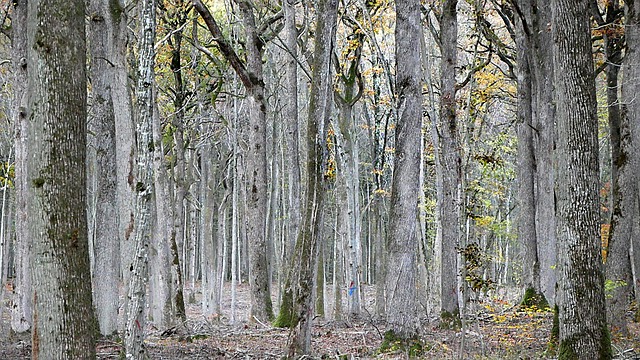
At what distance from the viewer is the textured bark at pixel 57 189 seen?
Result: 590cm

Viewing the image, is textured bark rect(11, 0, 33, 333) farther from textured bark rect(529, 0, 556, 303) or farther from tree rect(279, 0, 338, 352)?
textured bark rect(529, 0, 556, 303)

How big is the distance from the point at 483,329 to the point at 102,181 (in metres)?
9.06

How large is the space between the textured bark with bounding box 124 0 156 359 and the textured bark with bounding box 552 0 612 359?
17.8 ft

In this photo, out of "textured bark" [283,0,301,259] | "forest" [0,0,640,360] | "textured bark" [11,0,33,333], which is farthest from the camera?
"textured bark" [283,0,301,259]

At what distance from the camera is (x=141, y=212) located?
733 centimetres

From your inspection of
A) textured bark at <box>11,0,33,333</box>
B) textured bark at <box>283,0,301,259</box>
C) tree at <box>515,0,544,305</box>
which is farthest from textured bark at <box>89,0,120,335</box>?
tree at <box>515,0,544,305</box>

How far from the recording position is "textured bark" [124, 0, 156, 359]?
7.23 metres

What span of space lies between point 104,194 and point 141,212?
4.38m

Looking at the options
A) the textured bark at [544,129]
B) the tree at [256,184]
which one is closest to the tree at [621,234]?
the textured bark at [544,129]

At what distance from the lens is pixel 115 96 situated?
28.0ft

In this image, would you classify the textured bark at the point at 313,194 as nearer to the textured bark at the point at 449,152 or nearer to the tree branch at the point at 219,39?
the textured bark at the point at 449,152

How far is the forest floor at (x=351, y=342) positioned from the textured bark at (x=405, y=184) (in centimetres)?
65

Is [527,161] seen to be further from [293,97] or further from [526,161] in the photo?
[293,97]

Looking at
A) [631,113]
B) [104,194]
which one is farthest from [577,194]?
[104,194]
